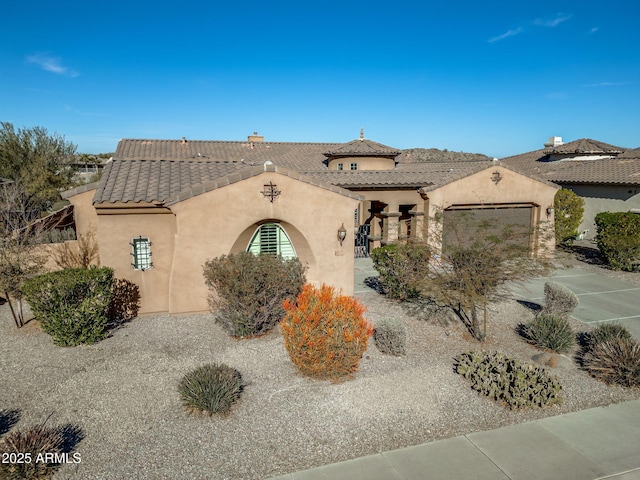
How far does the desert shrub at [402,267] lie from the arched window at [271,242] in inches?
117

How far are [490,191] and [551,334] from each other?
1050 centimetres

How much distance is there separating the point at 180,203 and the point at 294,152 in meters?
19.3

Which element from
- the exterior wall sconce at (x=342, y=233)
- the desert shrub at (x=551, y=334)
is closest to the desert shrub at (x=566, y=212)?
the desert shrub at (x=551, y=334)

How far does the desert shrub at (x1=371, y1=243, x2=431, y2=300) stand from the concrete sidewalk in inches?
203

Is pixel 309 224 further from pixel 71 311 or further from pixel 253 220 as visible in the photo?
pixel 71 311

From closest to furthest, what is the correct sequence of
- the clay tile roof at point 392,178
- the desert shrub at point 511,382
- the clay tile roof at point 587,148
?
the desert shrub at point 511,382 < the clay tile roof at point 392,178 < the clay tile roof at point 587,148

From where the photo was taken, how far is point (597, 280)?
16.7 meters

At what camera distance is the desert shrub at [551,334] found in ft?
32.6

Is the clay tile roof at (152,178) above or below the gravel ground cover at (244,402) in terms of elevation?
above

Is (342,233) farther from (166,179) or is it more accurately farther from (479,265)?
(166,179)

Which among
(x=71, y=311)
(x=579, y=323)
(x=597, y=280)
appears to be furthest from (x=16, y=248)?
(x=597, y=280)

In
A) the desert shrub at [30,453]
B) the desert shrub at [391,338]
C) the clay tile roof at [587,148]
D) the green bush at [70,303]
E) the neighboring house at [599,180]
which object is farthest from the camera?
the clay tile roof at [587,148]

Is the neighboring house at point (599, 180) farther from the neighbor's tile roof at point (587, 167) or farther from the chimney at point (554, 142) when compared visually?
the chimney at point (554, 142)

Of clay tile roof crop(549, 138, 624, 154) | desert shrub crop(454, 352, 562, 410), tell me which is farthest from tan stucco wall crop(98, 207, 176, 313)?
clay tile roof crop(549, 138, 624, 154)
